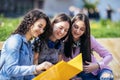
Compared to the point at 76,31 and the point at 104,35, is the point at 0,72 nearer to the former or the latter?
the point at 76,31

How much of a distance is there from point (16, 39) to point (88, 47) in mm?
888

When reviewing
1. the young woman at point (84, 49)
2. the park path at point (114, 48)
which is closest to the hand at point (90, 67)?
the young woman at point (84, 49)

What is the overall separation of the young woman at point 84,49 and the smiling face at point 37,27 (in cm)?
47

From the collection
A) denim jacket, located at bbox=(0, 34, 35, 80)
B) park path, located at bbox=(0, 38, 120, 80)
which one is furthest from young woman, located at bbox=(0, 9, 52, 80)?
park path, located at bbox=(0, 38, 120, 80)

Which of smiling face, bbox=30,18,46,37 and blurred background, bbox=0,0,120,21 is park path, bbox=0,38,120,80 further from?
blurred background, bbox=0,0,120,21

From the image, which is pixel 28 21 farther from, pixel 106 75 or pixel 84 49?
pixel 106 75

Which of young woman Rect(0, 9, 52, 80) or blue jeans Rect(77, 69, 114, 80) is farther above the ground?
young woman Rect(0, 9, 52, 80)

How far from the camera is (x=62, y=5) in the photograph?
14617 millimetres

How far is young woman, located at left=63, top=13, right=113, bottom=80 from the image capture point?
3.74 m

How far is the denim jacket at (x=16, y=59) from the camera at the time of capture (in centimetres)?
310

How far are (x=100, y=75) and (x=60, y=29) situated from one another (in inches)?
24.6

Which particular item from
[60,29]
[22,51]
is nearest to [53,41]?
[60,29]

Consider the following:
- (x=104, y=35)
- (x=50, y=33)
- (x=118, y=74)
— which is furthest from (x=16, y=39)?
(x=104, y=35)

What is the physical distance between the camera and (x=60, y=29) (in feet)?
11.6
